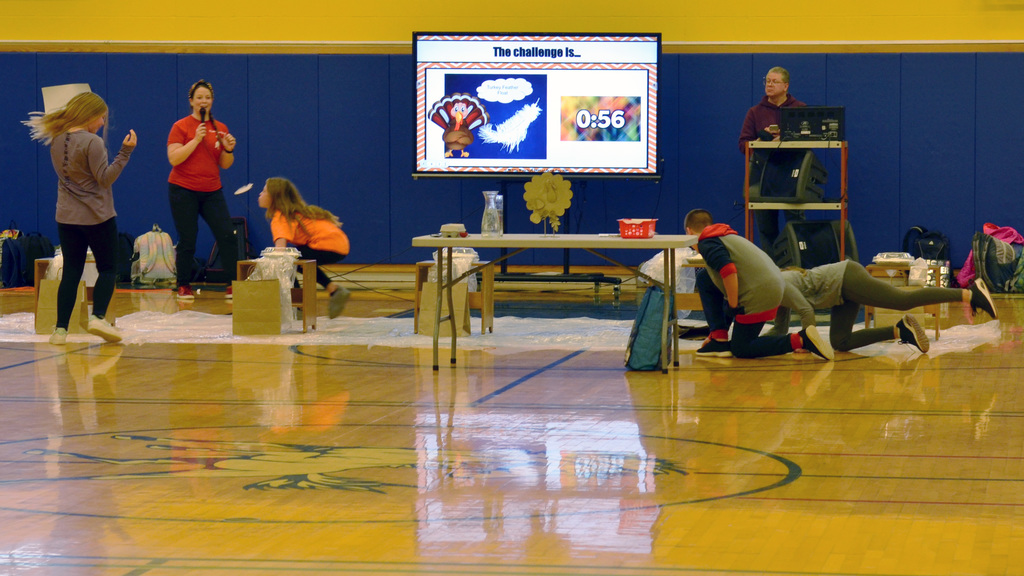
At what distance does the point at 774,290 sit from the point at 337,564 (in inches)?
145

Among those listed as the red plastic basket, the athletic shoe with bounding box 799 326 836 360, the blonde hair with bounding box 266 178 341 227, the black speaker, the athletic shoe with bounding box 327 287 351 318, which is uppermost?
the blonde hair with bounding box 266 178 341 227

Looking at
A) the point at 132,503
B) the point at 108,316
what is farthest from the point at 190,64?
the point at 132,503

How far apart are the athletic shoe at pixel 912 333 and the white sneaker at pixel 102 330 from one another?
4.14 metres

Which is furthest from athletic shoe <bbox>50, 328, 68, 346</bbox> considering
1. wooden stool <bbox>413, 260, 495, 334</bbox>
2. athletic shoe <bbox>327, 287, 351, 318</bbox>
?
wooden stool <bbox>413, 260, 495, 334</bbox>

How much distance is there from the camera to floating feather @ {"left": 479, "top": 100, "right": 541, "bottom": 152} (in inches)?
396

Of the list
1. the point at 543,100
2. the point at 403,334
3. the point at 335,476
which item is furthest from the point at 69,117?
the point at 543,100

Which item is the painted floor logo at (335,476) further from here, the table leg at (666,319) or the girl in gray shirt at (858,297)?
the girl in gray shirt at (858,297)

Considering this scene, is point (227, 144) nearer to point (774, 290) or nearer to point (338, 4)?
point (338, 4)

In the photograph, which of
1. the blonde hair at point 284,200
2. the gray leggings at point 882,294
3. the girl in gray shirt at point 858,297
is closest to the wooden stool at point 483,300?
the blonde hair at point 284,200

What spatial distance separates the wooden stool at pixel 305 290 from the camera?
23.8 ft

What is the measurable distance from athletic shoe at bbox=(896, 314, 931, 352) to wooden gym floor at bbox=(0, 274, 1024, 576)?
0.14m

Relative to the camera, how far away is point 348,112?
10961 millimetres

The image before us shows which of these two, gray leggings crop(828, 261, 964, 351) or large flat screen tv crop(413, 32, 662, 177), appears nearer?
gray leggings crop(828, 261, 964, 351)

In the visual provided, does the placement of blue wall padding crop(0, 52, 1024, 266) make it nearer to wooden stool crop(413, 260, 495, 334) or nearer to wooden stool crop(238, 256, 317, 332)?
wooden stool crop(413, 260, 495, 334)
